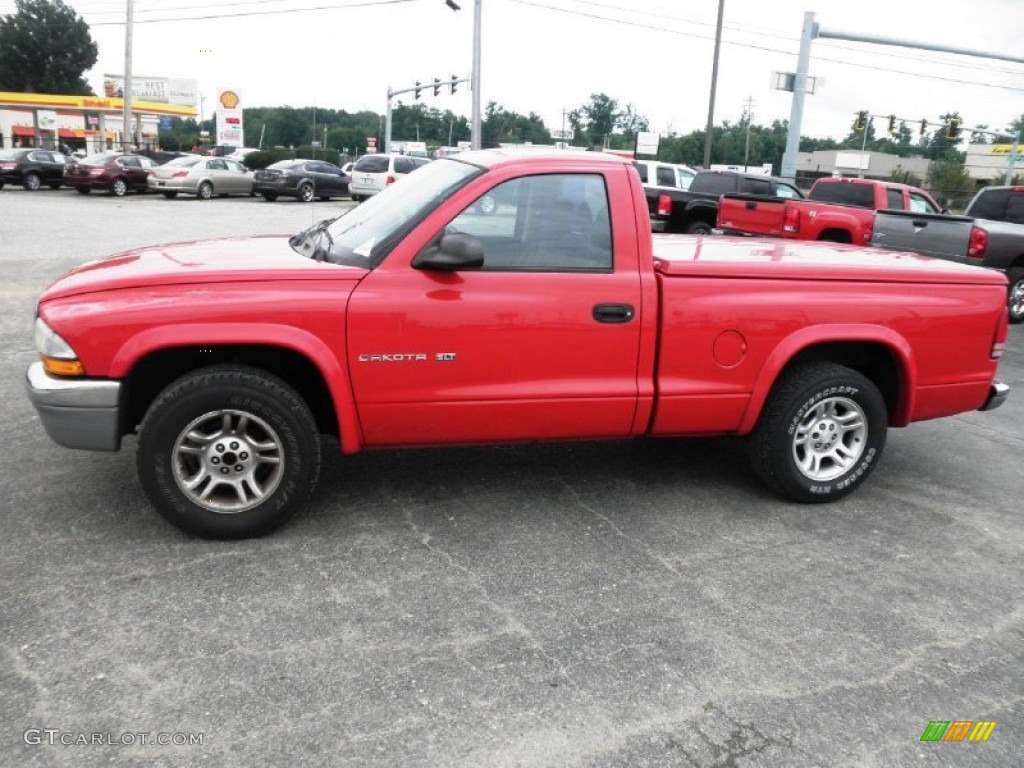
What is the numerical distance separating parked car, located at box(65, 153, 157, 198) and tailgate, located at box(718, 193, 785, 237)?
2184cm

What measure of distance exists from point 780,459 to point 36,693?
141 inches

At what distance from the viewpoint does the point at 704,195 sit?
17.2 metres

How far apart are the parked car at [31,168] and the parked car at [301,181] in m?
6.65

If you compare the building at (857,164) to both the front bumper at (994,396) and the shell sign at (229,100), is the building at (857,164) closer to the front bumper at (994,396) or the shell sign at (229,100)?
the shell sign at (229,100)

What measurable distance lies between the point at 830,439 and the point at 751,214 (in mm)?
8962

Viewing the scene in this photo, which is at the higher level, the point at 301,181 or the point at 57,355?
the point at 301,181

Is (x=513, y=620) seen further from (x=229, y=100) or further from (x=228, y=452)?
(x=229, y=100)

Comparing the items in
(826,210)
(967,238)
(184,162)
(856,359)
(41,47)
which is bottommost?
(856,359)

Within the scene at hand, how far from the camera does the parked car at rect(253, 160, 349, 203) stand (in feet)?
96.0

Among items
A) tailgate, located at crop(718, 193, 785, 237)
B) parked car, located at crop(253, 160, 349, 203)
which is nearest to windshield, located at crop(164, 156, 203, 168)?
parked car, located at crop(253, 160, 349, 203)

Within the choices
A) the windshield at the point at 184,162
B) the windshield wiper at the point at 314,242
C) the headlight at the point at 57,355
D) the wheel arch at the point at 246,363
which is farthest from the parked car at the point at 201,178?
the headlight at the point at 57,355

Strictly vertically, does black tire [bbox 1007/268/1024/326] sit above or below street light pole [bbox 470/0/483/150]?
below

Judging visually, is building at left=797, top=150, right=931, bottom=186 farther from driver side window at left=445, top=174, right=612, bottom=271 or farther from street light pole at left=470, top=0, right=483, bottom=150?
driver side window at left=445, top=174, right=612, bottom=271

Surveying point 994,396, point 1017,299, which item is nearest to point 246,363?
point 994,396
